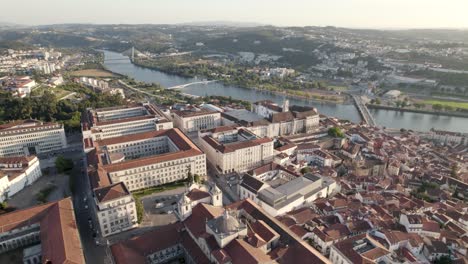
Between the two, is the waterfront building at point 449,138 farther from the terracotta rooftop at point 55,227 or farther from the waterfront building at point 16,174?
the waterfront building at point 16,174

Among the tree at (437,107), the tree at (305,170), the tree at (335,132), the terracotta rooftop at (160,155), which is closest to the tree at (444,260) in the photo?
the tree at (305,170)

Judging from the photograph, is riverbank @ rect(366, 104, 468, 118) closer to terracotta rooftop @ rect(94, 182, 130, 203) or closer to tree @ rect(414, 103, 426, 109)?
tree @ rect(414, 103, 426, 109)

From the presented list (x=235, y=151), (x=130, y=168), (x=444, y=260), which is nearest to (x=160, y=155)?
(x=130, y=168)

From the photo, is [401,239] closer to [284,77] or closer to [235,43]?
[284,77]

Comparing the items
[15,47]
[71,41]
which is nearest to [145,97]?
[15,47]

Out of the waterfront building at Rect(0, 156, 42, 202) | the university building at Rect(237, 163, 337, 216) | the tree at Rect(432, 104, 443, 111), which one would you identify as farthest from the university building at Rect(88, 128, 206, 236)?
the tree at Rect(432, 104, 443, 111)

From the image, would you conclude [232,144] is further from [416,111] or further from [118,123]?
[416,111]
